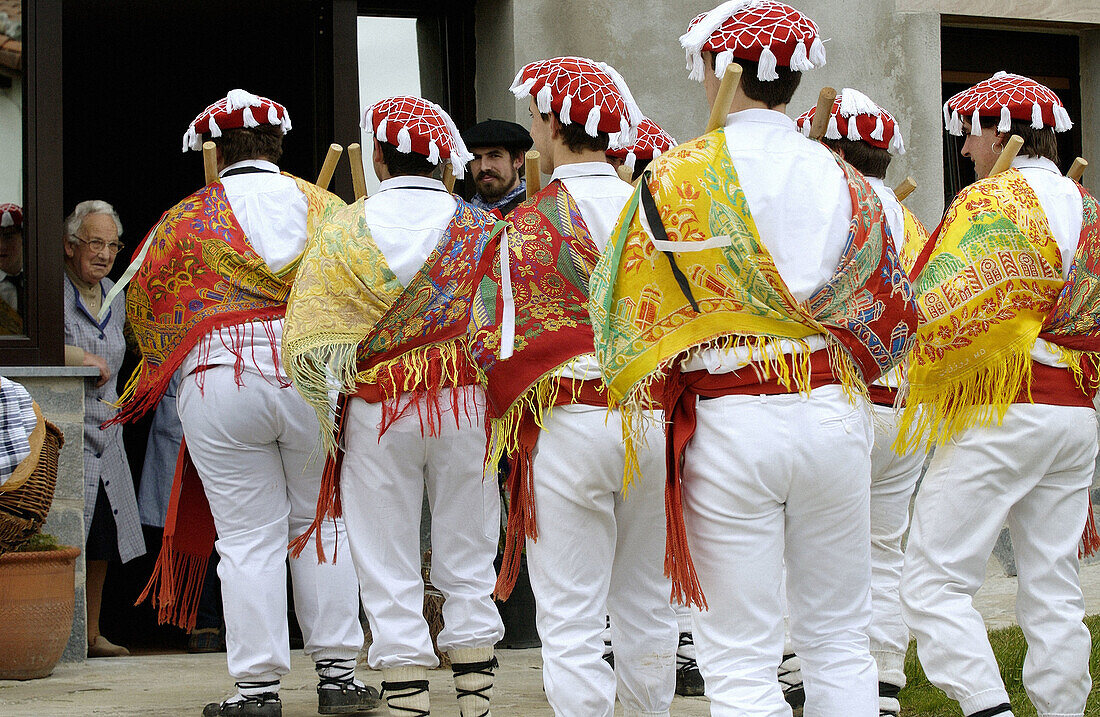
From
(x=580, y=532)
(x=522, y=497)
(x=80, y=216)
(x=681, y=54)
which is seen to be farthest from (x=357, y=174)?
(x=681, y=54)

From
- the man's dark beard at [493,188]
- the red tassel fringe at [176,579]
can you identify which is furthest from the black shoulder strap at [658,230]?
the man's dark beard at [493,188]

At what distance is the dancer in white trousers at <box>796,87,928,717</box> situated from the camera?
406 cm

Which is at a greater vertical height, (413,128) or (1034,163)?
(413,128)

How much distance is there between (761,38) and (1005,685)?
2.72 metres

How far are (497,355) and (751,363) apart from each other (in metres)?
0.86

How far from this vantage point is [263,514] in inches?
171

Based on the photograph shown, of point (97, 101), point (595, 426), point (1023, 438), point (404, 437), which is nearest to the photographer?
point (595, 426)

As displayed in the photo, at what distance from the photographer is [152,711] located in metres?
4.41

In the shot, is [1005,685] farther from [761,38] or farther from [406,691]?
[761,38]

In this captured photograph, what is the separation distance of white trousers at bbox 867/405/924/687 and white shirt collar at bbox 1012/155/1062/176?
31.5 inches

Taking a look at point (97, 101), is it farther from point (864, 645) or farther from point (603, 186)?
point (864, 645)

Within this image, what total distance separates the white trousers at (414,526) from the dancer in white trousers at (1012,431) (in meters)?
1.26

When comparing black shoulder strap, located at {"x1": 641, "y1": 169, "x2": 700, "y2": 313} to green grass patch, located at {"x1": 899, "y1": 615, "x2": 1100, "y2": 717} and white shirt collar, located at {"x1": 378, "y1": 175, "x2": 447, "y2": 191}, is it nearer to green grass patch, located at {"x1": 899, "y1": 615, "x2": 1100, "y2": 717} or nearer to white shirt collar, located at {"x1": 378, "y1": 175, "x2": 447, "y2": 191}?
white shirt collar, located at {"x1": 378, "y1": 175, "x2": 447, "y2": 191}

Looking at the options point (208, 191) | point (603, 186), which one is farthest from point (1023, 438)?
point (208, 191)
